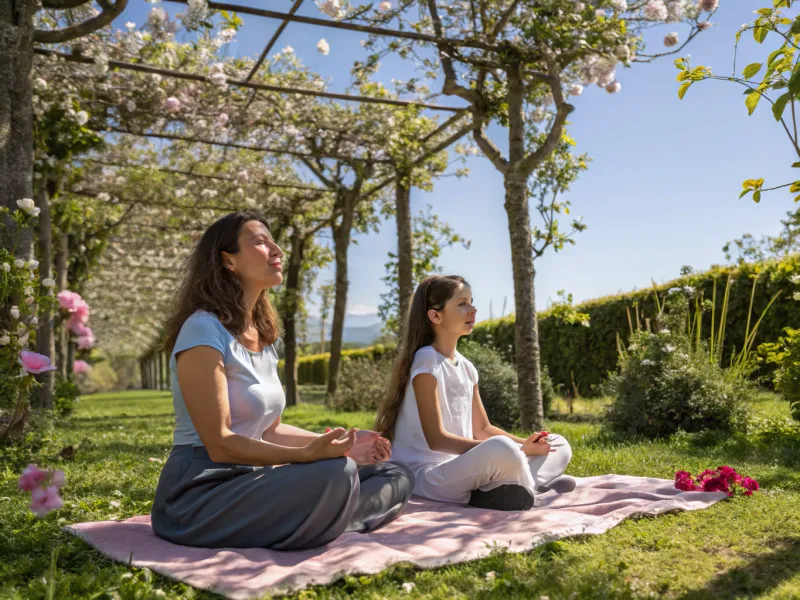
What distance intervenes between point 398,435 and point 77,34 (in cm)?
438

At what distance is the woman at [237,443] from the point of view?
2.61 metres

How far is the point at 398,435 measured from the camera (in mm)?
3838

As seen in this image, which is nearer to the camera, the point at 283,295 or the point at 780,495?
the point at 780,495

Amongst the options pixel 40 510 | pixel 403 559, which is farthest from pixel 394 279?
pixel 40 510

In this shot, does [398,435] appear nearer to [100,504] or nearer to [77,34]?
[100,504]

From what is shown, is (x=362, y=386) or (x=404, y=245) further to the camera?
(x=362, y=386)

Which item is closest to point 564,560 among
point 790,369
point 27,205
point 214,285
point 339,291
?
point 214,285

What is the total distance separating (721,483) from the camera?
11.4 feet

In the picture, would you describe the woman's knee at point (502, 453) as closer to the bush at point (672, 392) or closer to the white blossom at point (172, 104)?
the bush at point (672, 392)

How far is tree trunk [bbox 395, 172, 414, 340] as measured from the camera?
9773 millimetres

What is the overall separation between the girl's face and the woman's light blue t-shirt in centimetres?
126

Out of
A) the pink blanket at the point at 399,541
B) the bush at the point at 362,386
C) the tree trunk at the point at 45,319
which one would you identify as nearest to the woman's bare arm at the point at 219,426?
the pink blanket at the point at 399,541

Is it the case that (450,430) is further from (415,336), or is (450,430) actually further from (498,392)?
(498,392)

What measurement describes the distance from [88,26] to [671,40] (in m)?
4.97
